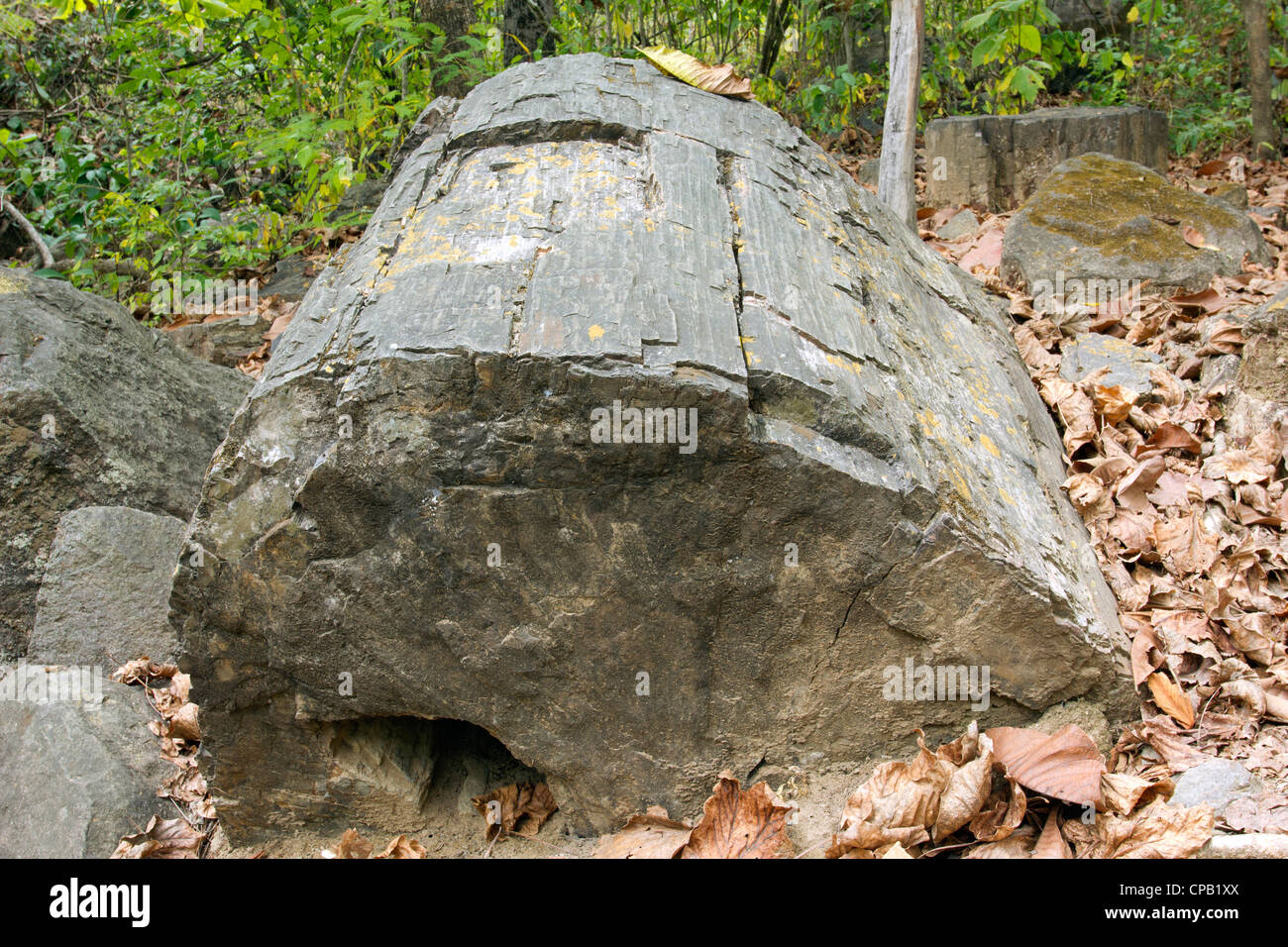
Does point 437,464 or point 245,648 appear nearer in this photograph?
point 437,464

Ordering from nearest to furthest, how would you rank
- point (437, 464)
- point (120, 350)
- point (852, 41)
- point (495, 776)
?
point (437, 464)
point (495, 776)
point (120, 350)
point (852, 41)

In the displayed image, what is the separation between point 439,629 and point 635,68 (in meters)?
2.55

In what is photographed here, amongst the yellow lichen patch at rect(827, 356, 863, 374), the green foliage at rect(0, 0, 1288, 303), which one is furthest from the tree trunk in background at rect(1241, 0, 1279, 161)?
the yellow lichen patch at rect(827, 356, 863, 374)

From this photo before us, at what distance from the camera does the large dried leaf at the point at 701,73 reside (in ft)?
13.3

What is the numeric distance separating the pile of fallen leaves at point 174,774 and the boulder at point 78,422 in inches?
17.5

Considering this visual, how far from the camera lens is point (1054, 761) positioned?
88.3 inches

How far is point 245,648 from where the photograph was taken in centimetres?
238

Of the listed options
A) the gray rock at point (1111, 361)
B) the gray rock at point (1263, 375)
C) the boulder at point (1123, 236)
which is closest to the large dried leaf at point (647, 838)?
the gray rock at point (1263, 375)

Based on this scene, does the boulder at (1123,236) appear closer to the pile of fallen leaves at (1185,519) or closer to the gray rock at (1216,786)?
the pile of fallen leaves at (1185,519)

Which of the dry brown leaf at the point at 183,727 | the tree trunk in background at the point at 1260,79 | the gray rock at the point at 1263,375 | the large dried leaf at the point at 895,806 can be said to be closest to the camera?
the large dried leaf at the point at 895,806

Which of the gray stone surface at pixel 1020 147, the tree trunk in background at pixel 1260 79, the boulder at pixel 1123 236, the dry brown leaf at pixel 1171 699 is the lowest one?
the dry brown leaf at pixel 1171 699

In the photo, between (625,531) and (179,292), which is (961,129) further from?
(625,531)

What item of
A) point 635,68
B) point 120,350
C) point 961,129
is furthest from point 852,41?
point 120,350

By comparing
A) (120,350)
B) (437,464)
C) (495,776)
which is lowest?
(495,776)
